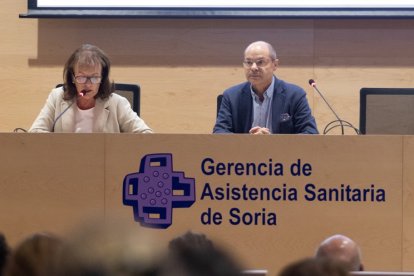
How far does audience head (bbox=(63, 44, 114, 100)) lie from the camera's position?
5.16 metres

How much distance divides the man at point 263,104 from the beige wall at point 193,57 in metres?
1.35

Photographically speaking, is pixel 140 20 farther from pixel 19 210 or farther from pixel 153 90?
pixel 19 210

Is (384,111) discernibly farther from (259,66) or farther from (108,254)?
(108,254)

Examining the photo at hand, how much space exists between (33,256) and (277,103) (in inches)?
160

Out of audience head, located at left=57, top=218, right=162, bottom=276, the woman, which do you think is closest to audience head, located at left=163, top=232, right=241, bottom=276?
audience head, located at left=57, top=218, right=162, bottom=276

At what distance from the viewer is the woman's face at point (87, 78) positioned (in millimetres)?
5152

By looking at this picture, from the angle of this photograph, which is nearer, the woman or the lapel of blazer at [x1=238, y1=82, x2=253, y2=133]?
the woman

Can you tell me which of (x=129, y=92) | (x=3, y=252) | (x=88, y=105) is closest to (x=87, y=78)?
(x=88, y=105)

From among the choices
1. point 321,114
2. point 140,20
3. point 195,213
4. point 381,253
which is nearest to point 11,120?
point 140,20

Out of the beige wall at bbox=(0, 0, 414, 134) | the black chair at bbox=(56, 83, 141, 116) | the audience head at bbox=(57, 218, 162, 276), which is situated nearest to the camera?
the audience head at bbox=(57, 218, 162, 276)

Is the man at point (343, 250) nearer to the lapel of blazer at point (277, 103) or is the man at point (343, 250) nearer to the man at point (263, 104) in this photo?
the man at point (263, 104)

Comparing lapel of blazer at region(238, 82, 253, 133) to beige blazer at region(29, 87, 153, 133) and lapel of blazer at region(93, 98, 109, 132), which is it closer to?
beige blazer at region(29, 87, 153, 133)

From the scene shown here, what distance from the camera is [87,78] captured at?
515 cm

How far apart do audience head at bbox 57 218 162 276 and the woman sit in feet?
13.1
